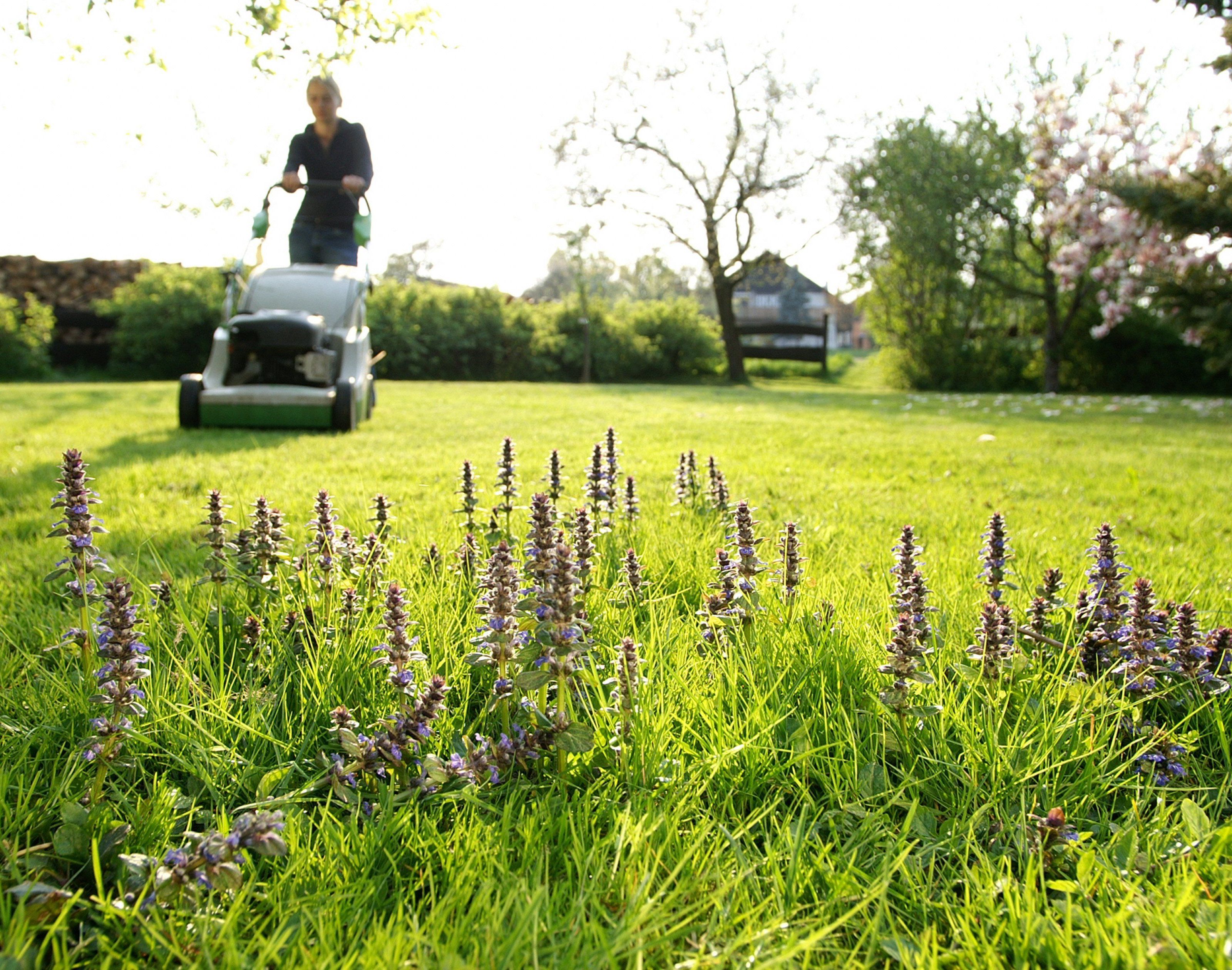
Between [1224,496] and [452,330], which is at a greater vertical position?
[452,330]

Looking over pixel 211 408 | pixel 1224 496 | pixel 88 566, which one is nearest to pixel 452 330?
pixel 211 408

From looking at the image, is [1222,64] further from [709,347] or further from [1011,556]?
[709,347]

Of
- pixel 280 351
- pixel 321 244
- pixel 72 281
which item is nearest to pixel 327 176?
pixel 321 244

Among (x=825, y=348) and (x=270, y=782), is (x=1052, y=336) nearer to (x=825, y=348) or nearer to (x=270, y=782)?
(x=825, y=348)

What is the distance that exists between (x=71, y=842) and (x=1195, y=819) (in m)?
1.94

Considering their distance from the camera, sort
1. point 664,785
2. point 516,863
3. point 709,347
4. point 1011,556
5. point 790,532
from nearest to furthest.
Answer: point 516,863 → point 664,785 → point 790,532 → point 1011,556 → point 709,347

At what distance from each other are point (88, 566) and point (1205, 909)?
227cm

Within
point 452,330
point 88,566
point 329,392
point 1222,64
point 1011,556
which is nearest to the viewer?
point 88,566

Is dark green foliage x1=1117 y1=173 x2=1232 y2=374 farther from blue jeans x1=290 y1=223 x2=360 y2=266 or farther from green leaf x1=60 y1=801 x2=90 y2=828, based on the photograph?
green leaf x1=60 y1=801 x2=90 y2=828

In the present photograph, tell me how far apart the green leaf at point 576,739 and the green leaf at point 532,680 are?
0.10 m

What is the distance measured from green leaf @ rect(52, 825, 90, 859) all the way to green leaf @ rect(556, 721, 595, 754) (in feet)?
2.67

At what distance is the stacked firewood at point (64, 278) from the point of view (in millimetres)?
25609

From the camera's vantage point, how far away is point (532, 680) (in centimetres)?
155

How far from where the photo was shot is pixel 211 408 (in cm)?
734
